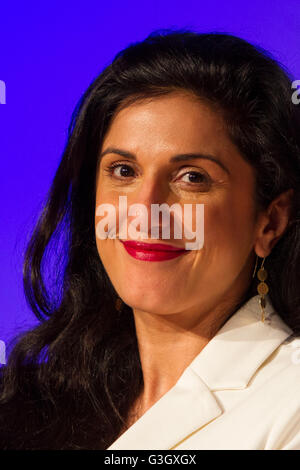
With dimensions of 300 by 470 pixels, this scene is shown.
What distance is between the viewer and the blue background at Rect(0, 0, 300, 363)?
2.18 meters

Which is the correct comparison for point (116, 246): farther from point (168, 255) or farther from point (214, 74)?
point (214, 74)

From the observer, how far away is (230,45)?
71.7 inches

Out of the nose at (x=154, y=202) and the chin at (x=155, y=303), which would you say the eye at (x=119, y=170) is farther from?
the chin at (x=155, y=303)

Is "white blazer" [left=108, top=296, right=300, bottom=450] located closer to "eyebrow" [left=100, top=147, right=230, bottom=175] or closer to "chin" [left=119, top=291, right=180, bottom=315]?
"chin" [left=119, top=291, right=180, bottom=315]

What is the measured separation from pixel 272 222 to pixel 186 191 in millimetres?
234

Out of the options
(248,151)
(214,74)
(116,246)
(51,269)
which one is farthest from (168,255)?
(51,269)

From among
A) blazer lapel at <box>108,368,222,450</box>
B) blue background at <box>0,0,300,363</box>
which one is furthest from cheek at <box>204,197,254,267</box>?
blue background at <box>0,0,300,363</box>

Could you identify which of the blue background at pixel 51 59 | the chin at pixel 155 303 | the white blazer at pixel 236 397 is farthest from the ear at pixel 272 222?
the blue background at pixel 51 59

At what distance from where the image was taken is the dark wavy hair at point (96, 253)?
179cm

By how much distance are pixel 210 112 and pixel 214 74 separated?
9 centimetres

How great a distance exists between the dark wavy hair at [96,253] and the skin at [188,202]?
0.04m

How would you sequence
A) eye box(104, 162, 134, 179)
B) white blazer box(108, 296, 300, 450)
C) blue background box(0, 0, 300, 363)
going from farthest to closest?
blue background box(0, 0, 300, 363) → eye box(104, 162, 134, 179) → white blazer box(108, 296, 300, 450)

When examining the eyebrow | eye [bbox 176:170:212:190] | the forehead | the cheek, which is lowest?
the cheek

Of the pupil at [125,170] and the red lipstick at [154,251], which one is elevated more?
the pupil at [125,170]
